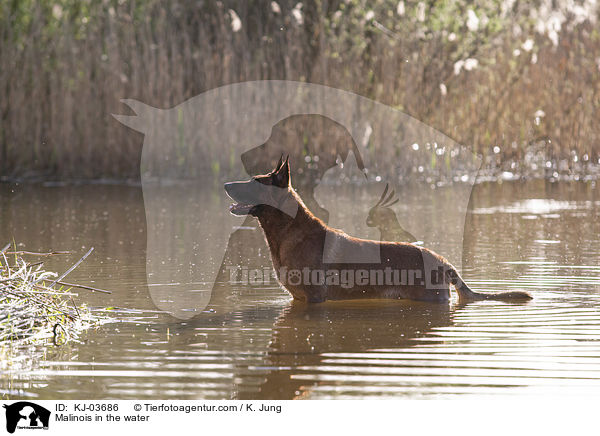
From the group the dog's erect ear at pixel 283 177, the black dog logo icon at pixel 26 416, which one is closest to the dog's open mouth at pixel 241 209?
the dog's erect ear at pixel 283 177

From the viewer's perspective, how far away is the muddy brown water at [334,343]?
4.93m

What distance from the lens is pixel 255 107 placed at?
1569 cm

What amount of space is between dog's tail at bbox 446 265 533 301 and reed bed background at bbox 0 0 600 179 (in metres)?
8.93

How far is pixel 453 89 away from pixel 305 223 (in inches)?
382

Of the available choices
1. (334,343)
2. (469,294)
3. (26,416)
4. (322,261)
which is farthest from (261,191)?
(26,416)

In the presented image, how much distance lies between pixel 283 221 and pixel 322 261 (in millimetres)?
395

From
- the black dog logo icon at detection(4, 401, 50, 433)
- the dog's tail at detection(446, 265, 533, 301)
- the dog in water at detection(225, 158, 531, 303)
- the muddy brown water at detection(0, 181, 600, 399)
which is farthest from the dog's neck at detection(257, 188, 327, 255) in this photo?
the black dog logo icon at detection(4, 401, 50, 433)

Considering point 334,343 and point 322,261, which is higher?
point 322,261

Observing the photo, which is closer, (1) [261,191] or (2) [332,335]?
(2) [332,335]

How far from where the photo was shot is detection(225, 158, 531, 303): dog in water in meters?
7.01

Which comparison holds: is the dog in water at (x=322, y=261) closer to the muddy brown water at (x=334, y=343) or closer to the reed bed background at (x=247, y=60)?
the muddy brown water at (x=334, y=343)

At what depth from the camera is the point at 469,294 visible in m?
7.17

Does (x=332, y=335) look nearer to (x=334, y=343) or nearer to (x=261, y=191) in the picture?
(x=334, y=343)

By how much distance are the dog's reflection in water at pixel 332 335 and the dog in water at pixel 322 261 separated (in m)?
0.10
